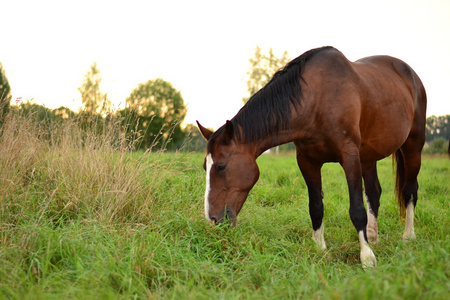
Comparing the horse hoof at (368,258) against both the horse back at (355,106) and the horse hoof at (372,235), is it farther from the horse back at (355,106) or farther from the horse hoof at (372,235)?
the horse hoof at (372,235)

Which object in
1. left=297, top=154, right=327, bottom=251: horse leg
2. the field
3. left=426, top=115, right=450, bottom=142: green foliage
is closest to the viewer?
the field

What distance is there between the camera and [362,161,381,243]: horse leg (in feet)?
Answer: 13.2

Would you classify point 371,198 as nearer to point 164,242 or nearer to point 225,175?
point 225,175

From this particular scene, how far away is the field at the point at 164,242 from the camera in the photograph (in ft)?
6.64

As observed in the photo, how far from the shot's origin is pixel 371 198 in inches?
167

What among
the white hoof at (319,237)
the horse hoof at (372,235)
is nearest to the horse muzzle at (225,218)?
the white hoof at (319,237)

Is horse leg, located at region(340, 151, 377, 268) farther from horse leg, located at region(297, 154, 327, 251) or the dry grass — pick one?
the dry grass

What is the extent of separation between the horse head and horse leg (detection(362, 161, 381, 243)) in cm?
190

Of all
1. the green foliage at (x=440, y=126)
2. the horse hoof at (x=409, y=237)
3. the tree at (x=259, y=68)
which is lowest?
the horse hoof at (x=409, y=237)

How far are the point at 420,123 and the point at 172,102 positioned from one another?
66.0ft

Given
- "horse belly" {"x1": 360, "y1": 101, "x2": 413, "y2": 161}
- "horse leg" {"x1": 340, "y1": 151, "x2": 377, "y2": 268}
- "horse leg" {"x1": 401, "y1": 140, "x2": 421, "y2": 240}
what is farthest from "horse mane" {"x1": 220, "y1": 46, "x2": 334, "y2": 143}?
"horse leg" {"x1": 401, "y1": 140, "x2": 421, "y2": 240}

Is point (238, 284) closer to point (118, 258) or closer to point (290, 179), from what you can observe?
point (118, 258)

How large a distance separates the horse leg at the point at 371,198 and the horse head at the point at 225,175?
190 cm

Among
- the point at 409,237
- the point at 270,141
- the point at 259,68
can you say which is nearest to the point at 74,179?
the point at 270,141
